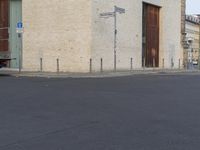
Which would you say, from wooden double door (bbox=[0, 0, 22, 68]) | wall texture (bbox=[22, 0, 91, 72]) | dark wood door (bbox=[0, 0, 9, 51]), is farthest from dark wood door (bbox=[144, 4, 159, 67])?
dark wood door (bbox=[0, 0, 9, 51])

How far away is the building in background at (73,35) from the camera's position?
3606 centimetres

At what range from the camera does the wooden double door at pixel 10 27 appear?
4006 cm

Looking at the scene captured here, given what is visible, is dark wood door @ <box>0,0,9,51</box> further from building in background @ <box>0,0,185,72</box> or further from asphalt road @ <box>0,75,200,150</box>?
asphalt road @ <box>0,75,200,150</box>

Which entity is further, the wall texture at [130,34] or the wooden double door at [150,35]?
the wooden double door at [150,35]

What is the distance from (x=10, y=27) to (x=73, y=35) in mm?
7095

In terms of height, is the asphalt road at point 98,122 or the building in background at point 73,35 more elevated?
the building in background at point 73,35

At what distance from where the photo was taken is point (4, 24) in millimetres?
41000

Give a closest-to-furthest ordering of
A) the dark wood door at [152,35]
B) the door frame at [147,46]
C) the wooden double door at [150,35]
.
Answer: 1. the door frame at [147,46]
2. the wooden double door at [150,35]
3. the dark wood door at [152,35]

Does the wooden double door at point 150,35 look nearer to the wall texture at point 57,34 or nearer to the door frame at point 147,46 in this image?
the door frame at point 147,46

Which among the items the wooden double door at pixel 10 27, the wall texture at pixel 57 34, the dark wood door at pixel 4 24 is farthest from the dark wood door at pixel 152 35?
the dark wood door at pixel 4 24

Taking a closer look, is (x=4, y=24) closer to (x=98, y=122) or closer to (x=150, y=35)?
(x=150, y=35)

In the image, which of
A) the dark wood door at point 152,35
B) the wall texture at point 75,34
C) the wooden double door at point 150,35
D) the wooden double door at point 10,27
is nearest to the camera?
the wall texture at point 75,34

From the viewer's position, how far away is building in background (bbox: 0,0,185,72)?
36.1 metres

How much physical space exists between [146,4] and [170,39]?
615 centimetres
